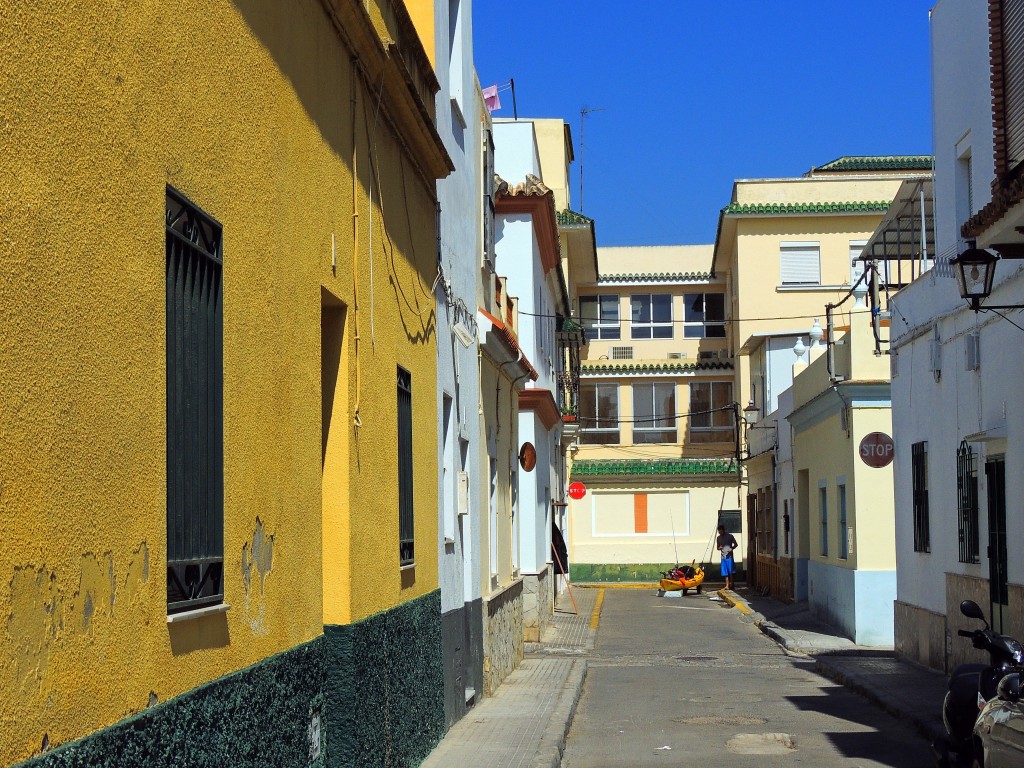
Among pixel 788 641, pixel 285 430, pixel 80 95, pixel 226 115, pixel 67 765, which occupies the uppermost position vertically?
pixel 226 115

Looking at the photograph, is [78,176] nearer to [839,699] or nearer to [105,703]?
[105,703]

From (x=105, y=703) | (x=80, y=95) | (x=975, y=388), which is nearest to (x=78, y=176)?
(x=80, y=95)

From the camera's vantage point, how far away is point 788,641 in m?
22.9

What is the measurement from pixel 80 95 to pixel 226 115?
62.5 inches

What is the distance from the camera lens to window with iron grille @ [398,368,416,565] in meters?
10.2

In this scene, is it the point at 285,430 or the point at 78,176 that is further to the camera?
the point at 285,430

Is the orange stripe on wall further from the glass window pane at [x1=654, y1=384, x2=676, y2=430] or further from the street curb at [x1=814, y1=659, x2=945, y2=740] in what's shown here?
the street curb at [x1=814, y1=659, x2=945, y2=740]

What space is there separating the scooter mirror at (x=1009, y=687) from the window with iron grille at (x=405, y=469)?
14.0ft

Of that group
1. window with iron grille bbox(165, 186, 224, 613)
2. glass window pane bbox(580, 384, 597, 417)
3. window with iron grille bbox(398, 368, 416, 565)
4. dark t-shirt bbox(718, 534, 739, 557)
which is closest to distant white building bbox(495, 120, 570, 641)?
window with iron grille bbox(398, 368, 416, 565)

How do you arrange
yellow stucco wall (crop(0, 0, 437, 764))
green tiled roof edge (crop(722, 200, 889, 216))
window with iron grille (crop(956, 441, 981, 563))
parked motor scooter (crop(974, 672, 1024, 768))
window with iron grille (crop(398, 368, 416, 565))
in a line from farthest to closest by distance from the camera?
1. green tiled roof edge (crop(722, 200, 889, 216))
2. window with iron grille (crop(956, 441, 981, 563))
3. window with iron grille (crop(398, 368, 416, 565))
4. parked motor scooter (crop(974, 672, 1024, 768))
5. yellow stucco wall (crop(0, 0, 437, 764))

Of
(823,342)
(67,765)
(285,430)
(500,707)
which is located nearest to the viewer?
(67,765)

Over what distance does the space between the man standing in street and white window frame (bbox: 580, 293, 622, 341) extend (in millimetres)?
12733

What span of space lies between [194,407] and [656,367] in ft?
155

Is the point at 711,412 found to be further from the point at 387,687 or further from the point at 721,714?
the point at 387,687
